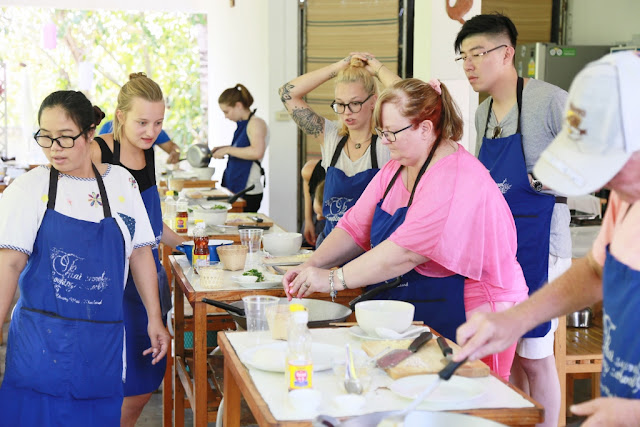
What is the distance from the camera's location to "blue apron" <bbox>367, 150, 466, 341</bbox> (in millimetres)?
2621

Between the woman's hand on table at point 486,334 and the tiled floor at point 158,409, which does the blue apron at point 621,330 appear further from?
the tiled floor at point 158,409

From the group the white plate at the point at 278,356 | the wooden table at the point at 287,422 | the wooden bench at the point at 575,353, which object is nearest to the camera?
the wooden table at the point at 287,422

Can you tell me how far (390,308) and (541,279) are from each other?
108 centimetres

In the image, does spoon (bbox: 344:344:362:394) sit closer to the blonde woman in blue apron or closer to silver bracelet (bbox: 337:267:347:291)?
silver bracelet (bbox: 337:267:347:291)

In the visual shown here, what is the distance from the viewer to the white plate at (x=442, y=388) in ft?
5.90

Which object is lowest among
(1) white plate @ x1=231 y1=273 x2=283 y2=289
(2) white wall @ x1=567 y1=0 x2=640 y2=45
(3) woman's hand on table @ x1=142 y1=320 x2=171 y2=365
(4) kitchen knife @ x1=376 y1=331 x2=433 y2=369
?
(3) woman's hand on table @ x1=142 y1=320 x2=171 y2=365

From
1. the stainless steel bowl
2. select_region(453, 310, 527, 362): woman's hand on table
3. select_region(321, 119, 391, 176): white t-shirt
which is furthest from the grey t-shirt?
select_region(453, 310, 527, 362): woman's hand on table

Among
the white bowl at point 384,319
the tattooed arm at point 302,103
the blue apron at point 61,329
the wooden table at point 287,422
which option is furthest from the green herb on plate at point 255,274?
the tattooed arm at point 302,103

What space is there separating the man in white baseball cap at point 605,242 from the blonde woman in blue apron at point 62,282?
1379 mm

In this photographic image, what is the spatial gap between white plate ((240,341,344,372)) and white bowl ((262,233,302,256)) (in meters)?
1.45

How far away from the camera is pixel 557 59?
7.49 m

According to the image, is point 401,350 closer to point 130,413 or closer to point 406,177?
point 406,177

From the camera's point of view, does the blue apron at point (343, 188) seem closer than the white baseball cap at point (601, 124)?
No

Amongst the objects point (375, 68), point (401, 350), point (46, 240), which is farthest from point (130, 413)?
point (375, 68)
